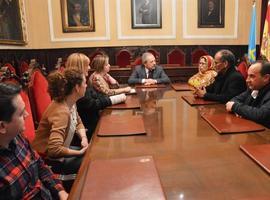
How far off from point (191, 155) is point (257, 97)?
1133 mm

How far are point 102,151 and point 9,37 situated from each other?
155 inches

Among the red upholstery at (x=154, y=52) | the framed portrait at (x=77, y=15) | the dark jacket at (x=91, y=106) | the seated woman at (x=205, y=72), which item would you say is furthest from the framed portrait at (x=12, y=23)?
the seated woman at (x=205, y=72)

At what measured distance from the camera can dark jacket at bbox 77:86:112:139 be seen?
8.62ft

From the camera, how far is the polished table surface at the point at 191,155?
108 centimetres

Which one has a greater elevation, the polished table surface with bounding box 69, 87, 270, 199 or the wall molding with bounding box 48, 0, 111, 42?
the wall molding with bounding box 48, 0, 111, 42

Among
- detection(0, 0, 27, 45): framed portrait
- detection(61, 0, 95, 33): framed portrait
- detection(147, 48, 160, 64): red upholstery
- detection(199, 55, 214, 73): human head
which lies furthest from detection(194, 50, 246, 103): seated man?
detection(61, 0, 95, 33): framed portrait

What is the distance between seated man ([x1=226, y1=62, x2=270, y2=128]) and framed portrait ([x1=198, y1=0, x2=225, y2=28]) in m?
4.39

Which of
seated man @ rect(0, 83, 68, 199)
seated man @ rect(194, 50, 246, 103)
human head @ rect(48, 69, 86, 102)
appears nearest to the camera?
seated man @ rect(0, 83, 68, 199)

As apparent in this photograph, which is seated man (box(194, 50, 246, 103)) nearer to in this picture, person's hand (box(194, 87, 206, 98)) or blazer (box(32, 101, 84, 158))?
person's hand (box(194, 87, 206, 98))

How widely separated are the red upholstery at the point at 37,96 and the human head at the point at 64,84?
493 mm

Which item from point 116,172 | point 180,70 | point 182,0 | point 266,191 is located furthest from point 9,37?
point 266,191

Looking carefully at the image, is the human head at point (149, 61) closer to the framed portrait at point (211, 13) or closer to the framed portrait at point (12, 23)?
the framed portrait at point (12, 23)

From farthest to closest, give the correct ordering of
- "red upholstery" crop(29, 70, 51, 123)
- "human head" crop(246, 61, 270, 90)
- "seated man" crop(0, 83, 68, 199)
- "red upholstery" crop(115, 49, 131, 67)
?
1. "red upholstery" crop(115, 49, 131, 67)
2. "red upholstery" crop(29, 70, 51, 123)
3. "human head" crop(246, 61, 270, 90)
4. "seated man" crop(0, 83, 68, 199)

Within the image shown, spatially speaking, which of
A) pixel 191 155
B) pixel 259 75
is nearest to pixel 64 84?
pixel 191 155
